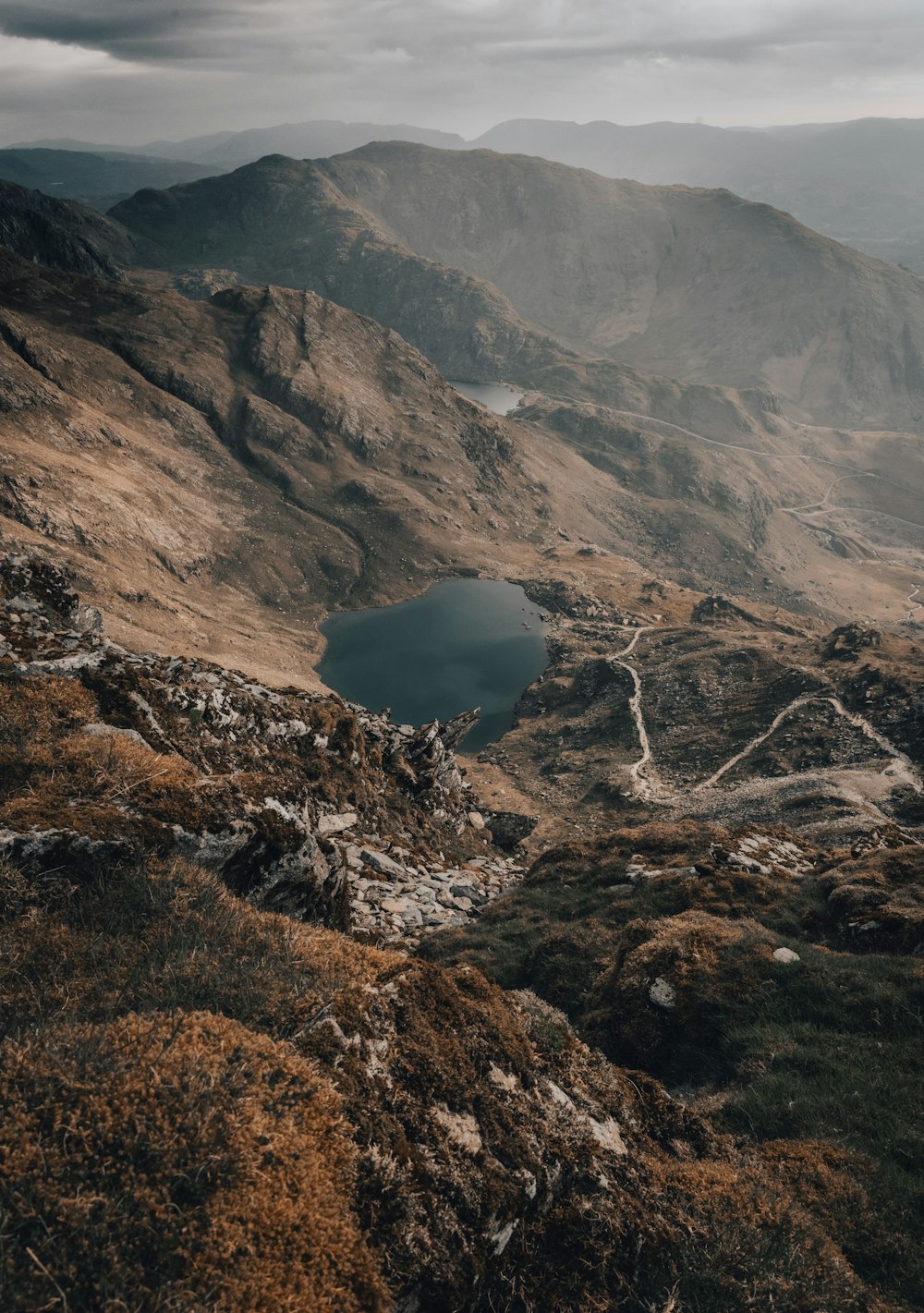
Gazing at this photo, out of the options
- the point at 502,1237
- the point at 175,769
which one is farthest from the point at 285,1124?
the point at 175,769

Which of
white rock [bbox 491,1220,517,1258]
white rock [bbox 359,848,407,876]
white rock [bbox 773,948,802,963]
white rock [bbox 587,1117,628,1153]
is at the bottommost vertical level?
white rock [bbox 359,848,407,876]

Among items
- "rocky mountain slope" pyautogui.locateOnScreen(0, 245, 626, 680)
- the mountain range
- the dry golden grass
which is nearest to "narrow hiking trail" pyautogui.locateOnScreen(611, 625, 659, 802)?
the mountain range

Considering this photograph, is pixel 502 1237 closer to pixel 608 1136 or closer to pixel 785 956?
pixel 608 1136

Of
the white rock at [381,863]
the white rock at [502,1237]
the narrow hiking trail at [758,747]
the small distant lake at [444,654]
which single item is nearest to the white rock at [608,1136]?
the white rock at [502,1237]

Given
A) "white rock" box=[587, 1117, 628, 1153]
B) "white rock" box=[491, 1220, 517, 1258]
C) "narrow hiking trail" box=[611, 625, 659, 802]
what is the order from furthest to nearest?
"narrow hiking trail" box=[611, 625, 659, 802]
"white rock" box=[587, 1117, 628, 1153]
"white rock" box=[491, 1220, 517, 1258]

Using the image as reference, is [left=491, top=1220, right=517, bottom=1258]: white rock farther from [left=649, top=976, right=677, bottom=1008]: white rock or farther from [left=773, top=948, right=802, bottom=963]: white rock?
[left=773, top=948, right=802, bottom=963]: white rock

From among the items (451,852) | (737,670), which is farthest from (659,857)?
(737,670)
